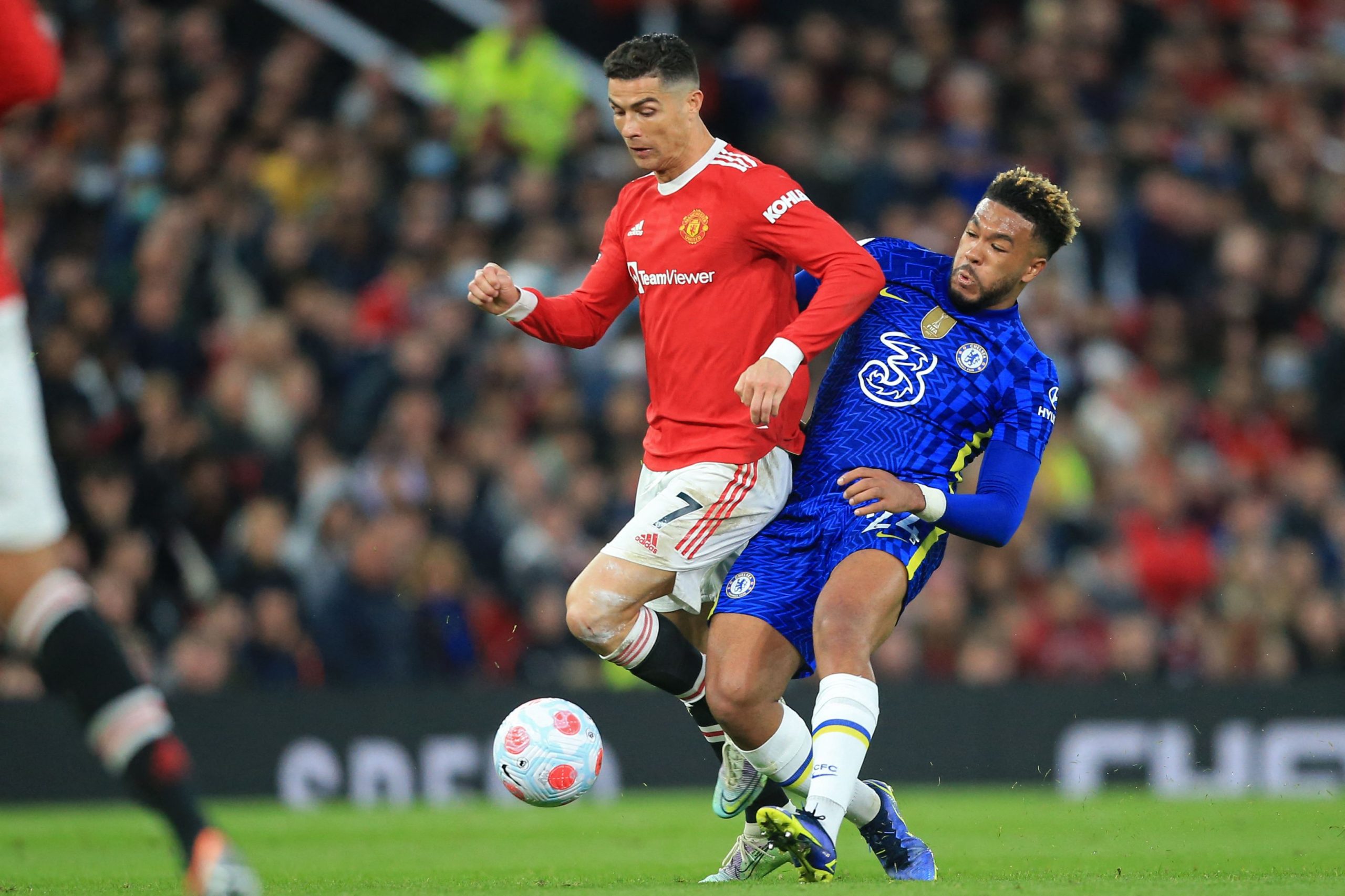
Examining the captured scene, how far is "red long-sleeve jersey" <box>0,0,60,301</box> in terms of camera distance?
3775 mm

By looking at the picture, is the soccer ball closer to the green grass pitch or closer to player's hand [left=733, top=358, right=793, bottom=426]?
the green grass pitch

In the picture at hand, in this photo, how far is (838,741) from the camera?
527 centimetres

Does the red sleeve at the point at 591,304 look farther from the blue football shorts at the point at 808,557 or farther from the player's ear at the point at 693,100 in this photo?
the blue football shorts at the point at 808,557

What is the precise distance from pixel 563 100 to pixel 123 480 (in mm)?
4346

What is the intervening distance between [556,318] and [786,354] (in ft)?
3.39

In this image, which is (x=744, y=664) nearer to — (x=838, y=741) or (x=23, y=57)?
(x=838, y=741)

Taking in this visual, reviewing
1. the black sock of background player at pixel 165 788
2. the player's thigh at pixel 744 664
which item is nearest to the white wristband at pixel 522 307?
the player's thigh at pixel 744 664

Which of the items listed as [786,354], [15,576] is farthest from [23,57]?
[786,354]

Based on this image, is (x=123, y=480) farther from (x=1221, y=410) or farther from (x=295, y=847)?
(x=1221, y=410)

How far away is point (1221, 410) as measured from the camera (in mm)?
12703

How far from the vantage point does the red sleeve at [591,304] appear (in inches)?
235

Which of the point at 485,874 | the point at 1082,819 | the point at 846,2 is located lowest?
the point at 1082,819

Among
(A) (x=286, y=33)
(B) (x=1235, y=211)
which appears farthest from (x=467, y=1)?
(B) (x=1235, y=211)

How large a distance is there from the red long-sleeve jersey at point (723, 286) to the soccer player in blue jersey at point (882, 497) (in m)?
0.31
